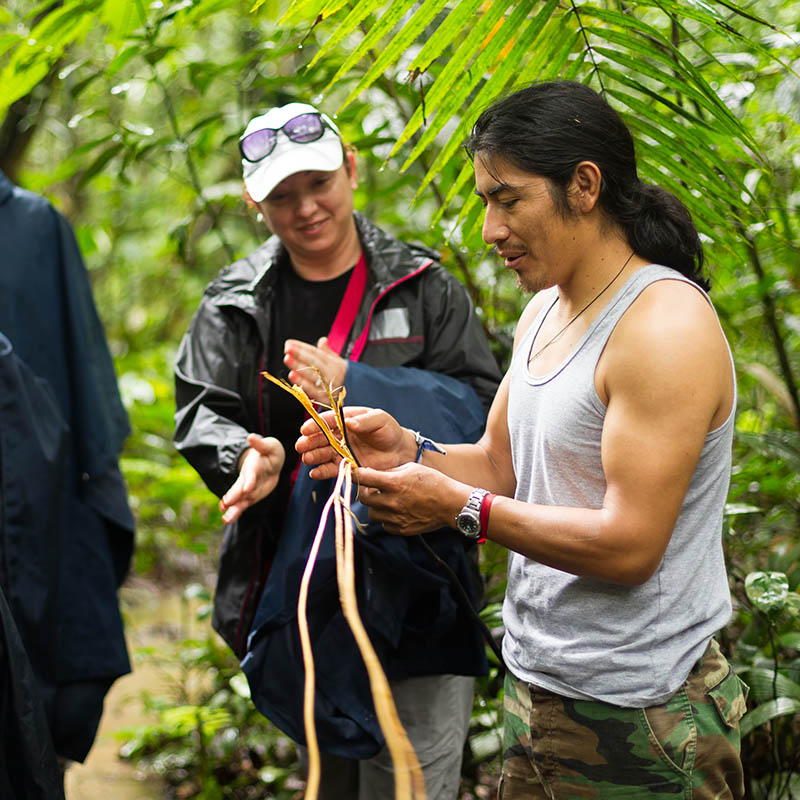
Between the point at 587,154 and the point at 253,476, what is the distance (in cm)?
96

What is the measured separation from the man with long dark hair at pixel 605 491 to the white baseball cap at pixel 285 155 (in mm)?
694

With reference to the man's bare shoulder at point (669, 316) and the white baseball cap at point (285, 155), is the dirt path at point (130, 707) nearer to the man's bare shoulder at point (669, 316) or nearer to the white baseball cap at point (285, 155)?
the white baseball cap at point (285, 155)

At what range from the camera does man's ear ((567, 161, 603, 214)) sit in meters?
1.45

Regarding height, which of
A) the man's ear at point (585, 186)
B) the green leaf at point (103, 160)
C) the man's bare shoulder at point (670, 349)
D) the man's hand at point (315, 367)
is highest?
the green leaf at point (103, 160)

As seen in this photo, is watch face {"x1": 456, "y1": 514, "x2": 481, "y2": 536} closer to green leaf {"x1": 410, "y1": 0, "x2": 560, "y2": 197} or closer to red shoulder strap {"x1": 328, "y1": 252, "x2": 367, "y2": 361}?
green leaf {"x1": 410, "y1": 0, "x2": 560, "y2": 197}

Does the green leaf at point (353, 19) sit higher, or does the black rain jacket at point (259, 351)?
the green leaf at point (353, 19)

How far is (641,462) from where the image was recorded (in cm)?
134

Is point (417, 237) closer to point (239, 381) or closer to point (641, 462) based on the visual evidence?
point (239, 381)

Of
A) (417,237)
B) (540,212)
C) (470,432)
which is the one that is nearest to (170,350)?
(417,237)

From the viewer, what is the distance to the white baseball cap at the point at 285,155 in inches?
84.9

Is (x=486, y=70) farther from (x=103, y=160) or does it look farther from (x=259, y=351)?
(x=103, y=160)

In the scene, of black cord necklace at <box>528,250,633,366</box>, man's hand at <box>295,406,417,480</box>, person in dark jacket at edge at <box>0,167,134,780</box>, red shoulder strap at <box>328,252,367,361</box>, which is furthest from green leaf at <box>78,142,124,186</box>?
black cord necklace at <box>528,250,633,366</box>

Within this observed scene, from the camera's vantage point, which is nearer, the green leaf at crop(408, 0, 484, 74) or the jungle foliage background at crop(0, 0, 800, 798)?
the green leaf at crop(408, 0, 484, 74)

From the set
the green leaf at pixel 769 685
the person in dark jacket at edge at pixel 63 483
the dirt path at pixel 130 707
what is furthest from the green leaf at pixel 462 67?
the dirt path at pixel 130 707
